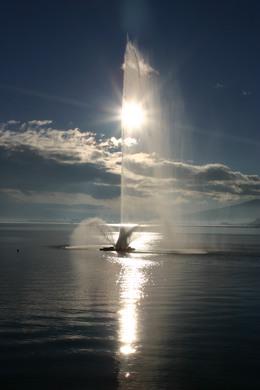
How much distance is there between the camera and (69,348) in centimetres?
3142

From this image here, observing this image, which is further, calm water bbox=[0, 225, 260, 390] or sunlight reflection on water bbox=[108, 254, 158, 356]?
sunlight reflection on water bbox=[108, 254, 158, 356]

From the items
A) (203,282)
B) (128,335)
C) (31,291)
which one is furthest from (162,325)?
Result: (203,282)

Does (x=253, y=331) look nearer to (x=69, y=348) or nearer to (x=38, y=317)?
(x=69, y=348)

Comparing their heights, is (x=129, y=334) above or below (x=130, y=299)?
below

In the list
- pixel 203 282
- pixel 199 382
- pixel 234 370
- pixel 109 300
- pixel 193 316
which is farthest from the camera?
pixel 203 282

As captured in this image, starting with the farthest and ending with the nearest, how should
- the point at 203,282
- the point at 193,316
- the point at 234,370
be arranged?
the point at 203,282 → the point at 193,316 → the point at 234,370

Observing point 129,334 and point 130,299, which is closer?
point 129,334

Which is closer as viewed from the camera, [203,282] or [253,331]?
[253,331]

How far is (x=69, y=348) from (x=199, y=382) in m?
9.95

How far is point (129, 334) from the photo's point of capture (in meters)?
36.1

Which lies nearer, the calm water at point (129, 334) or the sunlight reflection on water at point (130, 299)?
the calm water at point (129, 334)

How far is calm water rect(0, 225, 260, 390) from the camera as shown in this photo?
26.0 m

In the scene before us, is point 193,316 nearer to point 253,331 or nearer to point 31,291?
point 253,331

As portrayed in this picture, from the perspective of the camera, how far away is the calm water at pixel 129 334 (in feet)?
85.5
